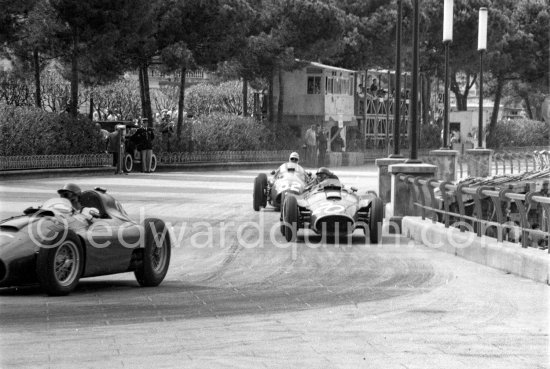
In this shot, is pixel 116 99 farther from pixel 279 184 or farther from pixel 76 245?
pixel 76 245

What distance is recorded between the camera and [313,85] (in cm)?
6388

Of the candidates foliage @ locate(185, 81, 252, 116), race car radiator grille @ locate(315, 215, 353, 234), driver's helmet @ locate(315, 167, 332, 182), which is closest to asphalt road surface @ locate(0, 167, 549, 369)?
race car radiator grille @ locate(315, 215, 353, 234)

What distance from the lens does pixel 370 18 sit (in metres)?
69.0

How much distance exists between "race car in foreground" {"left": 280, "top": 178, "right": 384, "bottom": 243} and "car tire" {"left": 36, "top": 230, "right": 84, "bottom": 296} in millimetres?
7506

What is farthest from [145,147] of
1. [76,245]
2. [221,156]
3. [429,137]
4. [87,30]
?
[76,245]

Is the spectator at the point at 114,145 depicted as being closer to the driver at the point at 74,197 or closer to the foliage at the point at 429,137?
the driver at the point at 74,197

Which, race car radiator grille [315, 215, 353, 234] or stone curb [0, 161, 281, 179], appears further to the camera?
stone curb [0, 161, 281, 179]

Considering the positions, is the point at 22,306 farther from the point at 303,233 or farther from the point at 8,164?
the point at 8,164

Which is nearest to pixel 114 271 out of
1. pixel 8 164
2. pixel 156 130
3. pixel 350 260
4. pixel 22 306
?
pixel 22 306

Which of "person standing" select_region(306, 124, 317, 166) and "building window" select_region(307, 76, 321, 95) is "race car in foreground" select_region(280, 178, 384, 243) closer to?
"person standing" select_region(306, 124, 317, 166)

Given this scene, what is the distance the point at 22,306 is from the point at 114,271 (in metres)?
1.56

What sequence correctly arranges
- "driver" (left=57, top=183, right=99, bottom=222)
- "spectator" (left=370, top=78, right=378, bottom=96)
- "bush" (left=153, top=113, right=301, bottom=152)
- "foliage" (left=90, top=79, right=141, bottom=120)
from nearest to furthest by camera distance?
"driver" (left=57, top=183, right=99, bottom=222) → "bush" (left=153, top=113, right=301, bottom=152) → "spectator" (left=370, top=78, right=378, bottom=96) → "foliage" (left=90, top=79, right=141, bottom=120)

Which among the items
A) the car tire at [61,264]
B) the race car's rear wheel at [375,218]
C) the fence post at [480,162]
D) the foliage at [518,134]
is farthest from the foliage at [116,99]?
the car tire at [61,264]

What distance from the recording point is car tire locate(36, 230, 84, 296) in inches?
473
